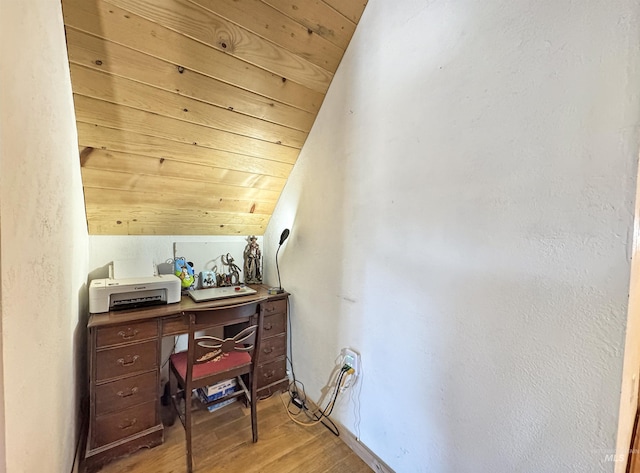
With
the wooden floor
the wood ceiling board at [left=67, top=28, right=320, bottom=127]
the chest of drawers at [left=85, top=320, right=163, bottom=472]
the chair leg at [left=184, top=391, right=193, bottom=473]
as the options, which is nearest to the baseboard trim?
the wooden floor

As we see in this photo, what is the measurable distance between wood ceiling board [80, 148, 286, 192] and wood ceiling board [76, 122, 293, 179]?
32 mm

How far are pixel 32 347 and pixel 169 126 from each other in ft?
3.62

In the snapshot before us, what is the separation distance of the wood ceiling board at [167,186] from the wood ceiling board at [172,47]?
0.67 meters

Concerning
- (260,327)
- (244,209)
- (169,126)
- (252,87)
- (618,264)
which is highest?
(252,87)

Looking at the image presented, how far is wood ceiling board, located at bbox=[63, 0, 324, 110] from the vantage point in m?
1.00

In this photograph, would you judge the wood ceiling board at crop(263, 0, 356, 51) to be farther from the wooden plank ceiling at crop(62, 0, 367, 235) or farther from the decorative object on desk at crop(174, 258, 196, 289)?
the decorative object on desk at crop(174, 258, 196, 289)

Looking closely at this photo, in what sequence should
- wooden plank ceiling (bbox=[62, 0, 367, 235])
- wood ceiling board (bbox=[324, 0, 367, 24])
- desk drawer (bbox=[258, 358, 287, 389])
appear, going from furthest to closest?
desk drawer (bbox=[258, 358, 287, 389]) < wood ceiling board (bbox=[324, 0, 367, 24]) < wooden plank ceiling (bbox=[62, 0, 367, 235])

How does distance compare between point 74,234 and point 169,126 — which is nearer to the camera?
point 74,234

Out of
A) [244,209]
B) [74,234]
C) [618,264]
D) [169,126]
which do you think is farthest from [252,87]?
[618,264]

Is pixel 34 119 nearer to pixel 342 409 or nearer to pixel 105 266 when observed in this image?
pixel 105 266

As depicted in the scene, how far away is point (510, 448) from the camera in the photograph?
96 centimetres

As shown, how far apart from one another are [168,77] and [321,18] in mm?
781

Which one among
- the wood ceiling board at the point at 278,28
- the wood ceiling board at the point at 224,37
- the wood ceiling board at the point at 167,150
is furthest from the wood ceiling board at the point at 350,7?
the wood ceiling board at the point at 167,150

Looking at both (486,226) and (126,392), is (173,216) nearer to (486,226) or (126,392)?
(126,392)
